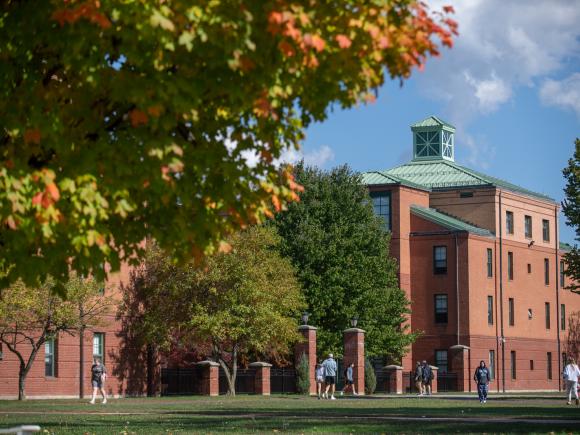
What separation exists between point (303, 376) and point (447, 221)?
928 inches

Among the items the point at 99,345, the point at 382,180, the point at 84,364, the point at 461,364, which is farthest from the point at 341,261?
the point at 84,364

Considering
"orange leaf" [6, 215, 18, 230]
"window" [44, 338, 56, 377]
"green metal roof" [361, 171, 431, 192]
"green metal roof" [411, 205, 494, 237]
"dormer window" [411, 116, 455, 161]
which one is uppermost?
"dormer window" [411, 116, 455, 161]

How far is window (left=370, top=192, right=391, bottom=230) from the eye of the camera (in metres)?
81.2

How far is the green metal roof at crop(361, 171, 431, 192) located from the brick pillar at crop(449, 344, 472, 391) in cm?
1253

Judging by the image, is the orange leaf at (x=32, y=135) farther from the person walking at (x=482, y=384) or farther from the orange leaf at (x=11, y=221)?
the person walking at (x=482, y=384)

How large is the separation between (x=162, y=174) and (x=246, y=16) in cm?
156

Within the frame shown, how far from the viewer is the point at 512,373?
83125 mm

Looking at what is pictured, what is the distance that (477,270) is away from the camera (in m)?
80.4

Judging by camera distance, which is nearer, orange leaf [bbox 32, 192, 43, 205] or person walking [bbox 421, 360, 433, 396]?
orange leaf [bbox 32, 192, 43, 205]

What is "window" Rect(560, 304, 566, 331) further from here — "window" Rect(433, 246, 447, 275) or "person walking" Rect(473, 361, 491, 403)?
"person walking" Rect(473, 361, 491, 403)

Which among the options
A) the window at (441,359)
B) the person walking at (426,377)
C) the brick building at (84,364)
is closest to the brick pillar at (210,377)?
the brick building at (84,364)

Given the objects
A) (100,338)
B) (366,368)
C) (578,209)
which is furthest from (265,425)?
(366,368)

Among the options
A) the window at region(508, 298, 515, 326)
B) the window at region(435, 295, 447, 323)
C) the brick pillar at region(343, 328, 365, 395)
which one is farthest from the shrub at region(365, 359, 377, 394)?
the window at region(508, 298, 515, 326)

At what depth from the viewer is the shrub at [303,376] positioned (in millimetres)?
60969
